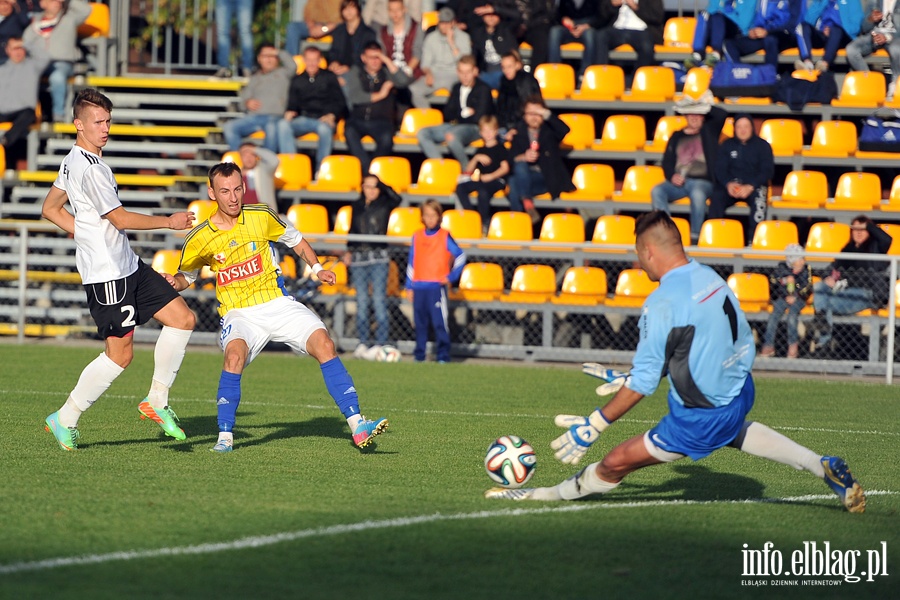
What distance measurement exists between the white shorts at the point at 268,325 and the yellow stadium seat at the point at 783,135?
10.6 m

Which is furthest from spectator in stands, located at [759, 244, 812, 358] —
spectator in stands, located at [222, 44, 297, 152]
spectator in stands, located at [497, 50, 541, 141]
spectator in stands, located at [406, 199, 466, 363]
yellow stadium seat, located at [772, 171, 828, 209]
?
spectator in stands, located at [222, 44, 297, 152]

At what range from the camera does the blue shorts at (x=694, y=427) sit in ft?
18.2

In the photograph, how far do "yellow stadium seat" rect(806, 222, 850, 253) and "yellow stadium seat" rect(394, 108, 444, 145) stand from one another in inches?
219

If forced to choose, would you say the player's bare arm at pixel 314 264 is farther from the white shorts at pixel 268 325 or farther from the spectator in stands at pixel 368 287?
the spectator in stands at pixel 368 287

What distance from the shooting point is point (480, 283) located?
14.8 metres

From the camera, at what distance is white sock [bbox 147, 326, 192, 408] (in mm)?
7605

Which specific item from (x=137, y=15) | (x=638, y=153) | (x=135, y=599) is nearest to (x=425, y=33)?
(x=638, y=153)

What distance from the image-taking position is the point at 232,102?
19.2 meters

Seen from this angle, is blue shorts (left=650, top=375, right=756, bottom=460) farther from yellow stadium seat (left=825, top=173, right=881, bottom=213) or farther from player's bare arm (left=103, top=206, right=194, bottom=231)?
yellow stadium seat (left=825, top=173, right=881, bottom=213)

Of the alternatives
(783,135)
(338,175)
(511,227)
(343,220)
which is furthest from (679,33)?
(343,220)

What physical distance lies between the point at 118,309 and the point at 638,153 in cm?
1067

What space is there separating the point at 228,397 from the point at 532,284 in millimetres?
7569

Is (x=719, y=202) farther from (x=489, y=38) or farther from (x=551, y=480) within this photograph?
(x=551, y=480)

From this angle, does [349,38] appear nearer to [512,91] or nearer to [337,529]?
[512,91]
